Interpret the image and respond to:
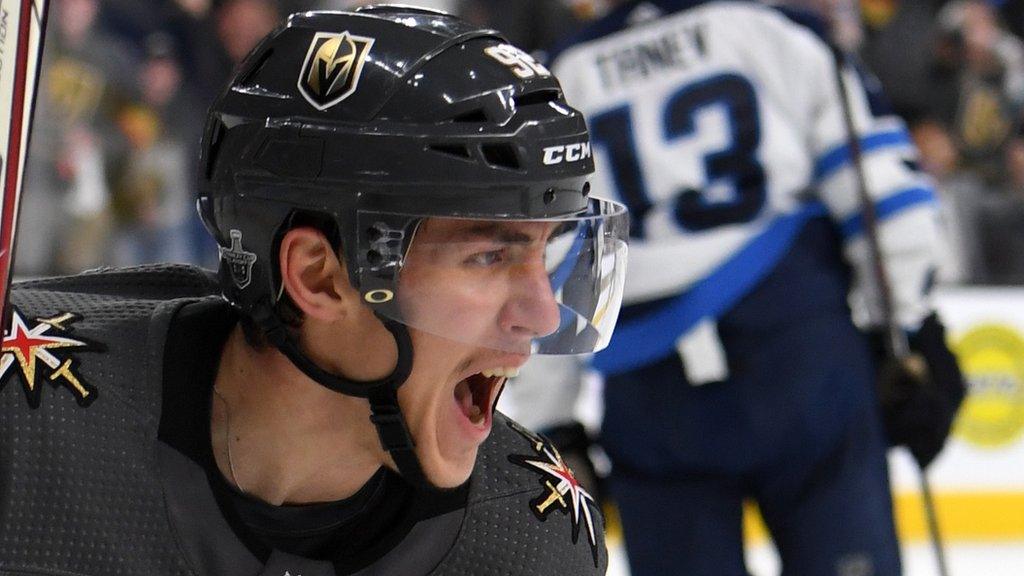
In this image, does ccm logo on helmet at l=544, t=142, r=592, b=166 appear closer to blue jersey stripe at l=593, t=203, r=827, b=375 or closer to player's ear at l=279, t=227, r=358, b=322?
player's ear at l=279, t=227, r=358, b=322

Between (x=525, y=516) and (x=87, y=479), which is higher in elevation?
(x=87, y=479)

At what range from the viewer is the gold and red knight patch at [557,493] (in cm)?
159

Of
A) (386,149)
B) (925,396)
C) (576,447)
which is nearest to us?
(386,149)

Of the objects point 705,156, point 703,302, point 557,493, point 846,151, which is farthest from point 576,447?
point 557,493

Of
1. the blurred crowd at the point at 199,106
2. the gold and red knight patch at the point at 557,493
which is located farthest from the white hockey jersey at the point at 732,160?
the blurred crowd at the point at 199,106

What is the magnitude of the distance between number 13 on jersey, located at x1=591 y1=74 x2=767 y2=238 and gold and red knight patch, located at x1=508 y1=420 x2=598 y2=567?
99 centimetres

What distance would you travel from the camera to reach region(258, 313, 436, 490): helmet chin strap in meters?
1.44

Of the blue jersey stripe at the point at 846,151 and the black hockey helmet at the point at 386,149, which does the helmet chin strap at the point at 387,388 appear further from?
the blue jersey stripe at the point at 846,151

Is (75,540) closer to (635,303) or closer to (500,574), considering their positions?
(500,574)

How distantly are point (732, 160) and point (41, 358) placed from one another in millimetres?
1361

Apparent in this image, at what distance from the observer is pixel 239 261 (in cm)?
148

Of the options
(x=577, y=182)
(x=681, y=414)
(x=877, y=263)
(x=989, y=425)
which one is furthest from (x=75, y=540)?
(x=989, y=425)

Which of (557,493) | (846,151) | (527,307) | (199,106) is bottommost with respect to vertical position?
(199,106)

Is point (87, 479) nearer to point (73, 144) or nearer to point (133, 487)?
point (133, 487)
